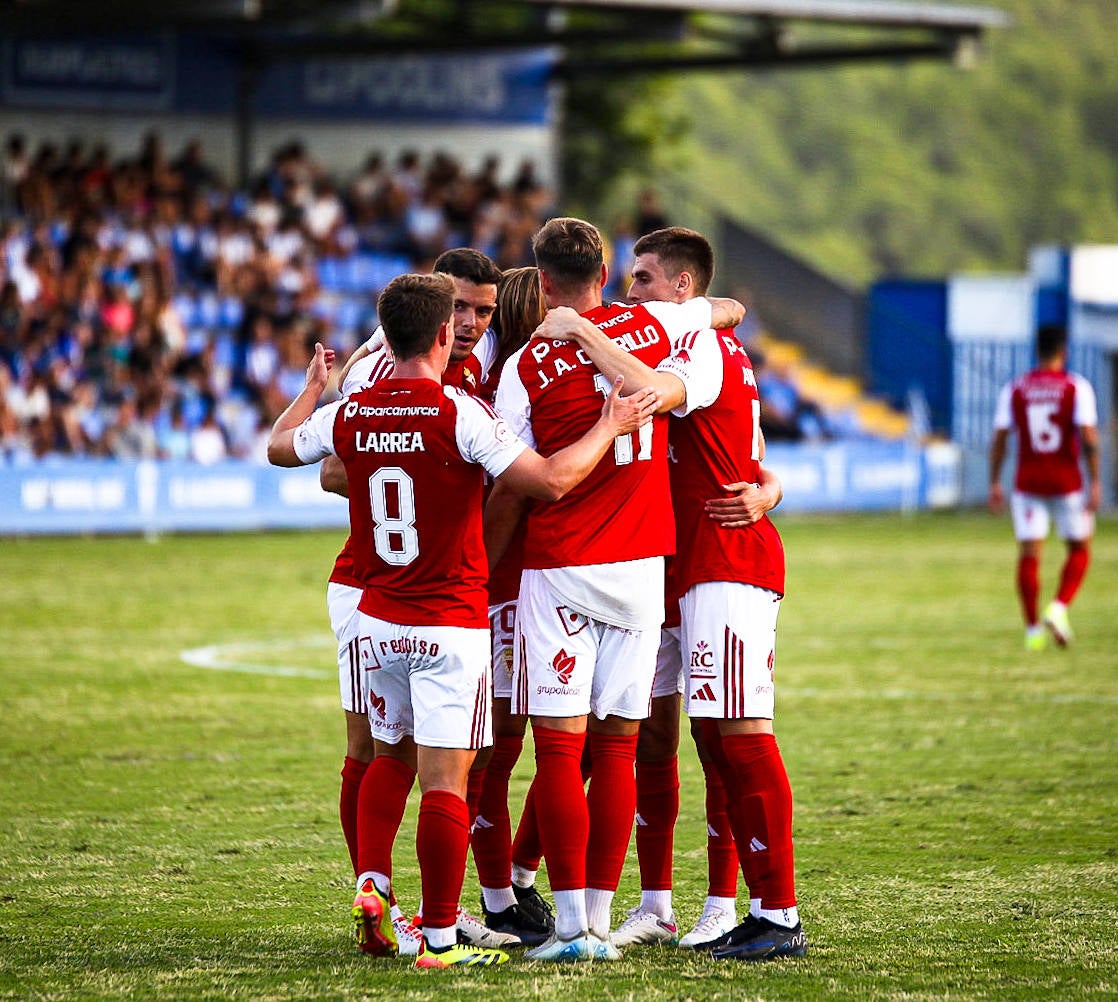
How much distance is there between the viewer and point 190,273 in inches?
1024

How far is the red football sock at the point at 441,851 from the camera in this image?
530 cm

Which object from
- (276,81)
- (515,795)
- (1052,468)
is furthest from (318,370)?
(276,81)

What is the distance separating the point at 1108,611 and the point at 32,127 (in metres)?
18.9

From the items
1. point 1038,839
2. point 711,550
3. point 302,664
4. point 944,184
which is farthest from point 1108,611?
point 944,184

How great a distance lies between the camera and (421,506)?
535cm

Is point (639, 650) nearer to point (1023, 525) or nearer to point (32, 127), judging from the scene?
point (1023, 525)

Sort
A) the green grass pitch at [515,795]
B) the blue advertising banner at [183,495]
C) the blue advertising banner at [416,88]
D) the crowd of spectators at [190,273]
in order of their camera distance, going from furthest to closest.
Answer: the blue advertising banner at [416,88]
the crowd of spectators at [190,273]
the blue advertising banner at [183,495]
the green grass pitch at [515,795]

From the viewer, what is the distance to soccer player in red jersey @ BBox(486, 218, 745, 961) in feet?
17.9

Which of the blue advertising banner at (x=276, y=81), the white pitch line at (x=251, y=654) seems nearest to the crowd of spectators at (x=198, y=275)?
the blue advertising banner at (x=276, y=81)

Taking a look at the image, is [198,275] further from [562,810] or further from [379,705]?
[562,810]

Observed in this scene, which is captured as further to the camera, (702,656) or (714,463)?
(714,463)

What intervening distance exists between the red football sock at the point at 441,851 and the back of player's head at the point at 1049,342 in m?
9.18

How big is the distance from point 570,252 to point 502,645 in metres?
1.30

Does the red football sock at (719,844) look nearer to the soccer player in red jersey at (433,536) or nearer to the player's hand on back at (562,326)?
the soccer player in red jersey at (433,536)
